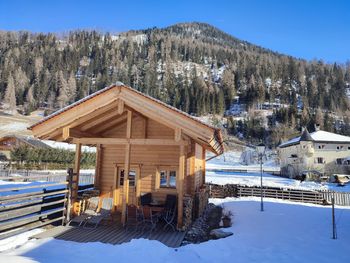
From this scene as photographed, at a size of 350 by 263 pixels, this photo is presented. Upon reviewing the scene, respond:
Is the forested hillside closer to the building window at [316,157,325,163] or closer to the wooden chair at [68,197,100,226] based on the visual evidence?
the building window at [316,157,325,163]

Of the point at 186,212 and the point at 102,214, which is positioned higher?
the point at 186,212

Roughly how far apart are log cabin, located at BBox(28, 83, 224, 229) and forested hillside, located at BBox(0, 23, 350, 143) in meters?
74.6

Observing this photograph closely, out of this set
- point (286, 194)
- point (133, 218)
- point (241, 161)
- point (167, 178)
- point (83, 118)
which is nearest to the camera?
point (83, 118)

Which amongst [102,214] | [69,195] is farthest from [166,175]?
[69,195]

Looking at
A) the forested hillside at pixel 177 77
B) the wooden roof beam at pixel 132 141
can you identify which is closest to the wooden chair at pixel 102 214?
the wooden roof beam at pixel 132 141

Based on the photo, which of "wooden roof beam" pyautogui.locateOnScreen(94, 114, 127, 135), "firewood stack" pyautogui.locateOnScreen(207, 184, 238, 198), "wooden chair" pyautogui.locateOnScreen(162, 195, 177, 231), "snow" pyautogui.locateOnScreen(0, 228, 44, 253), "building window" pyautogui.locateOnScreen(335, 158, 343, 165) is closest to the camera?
"snow" pyautogui.locateOnScreen(0, 228, 44, 253)

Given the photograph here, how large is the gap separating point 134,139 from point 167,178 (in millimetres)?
2499

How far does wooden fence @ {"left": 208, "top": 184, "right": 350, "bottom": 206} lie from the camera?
61.0 feet

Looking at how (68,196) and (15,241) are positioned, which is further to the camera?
(68,196)

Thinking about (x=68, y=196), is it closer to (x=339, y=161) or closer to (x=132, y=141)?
(x=132, y=141)

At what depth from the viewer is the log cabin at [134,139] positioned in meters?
9.05

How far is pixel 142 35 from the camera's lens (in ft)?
606

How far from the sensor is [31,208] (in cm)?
834

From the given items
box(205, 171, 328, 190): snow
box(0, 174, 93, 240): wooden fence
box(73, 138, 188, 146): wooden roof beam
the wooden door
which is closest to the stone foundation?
the wooden door
